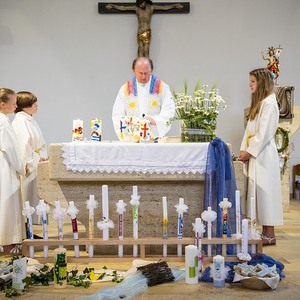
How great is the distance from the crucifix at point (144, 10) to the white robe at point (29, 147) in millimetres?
3065

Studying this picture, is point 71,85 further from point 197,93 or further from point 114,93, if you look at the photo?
point 197,93

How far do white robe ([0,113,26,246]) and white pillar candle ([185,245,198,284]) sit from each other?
64.6 inches

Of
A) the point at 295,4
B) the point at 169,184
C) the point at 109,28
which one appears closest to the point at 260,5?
the point at 295,4

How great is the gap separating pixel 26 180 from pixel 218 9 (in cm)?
429

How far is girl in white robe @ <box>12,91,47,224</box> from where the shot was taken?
4.59m

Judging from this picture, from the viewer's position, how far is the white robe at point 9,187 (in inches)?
157

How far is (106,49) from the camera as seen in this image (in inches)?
293

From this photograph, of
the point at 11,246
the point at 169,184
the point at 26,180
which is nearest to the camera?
the point at 169,184

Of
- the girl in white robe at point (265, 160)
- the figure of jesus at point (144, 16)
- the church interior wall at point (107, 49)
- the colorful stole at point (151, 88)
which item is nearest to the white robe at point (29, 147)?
the colorful stole at point (151, 88)

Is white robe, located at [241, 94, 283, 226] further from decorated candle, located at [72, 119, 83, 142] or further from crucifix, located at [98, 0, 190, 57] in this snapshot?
crucifix, located at [98, 0, 190, 57]

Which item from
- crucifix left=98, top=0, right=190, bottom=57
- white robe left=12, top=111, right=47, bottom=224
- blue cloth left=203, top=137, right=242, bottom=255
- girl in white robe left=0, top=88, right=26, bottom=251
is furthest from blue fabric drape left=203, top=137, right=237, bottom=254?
crucifix left=98, top=0, right=190, bottom=57

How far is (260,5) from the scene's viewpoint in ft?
24.5

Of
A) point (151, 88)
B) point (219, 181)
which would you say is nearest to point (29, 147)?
point (151, 88)

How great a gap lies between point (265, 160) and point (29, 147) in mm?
2151
